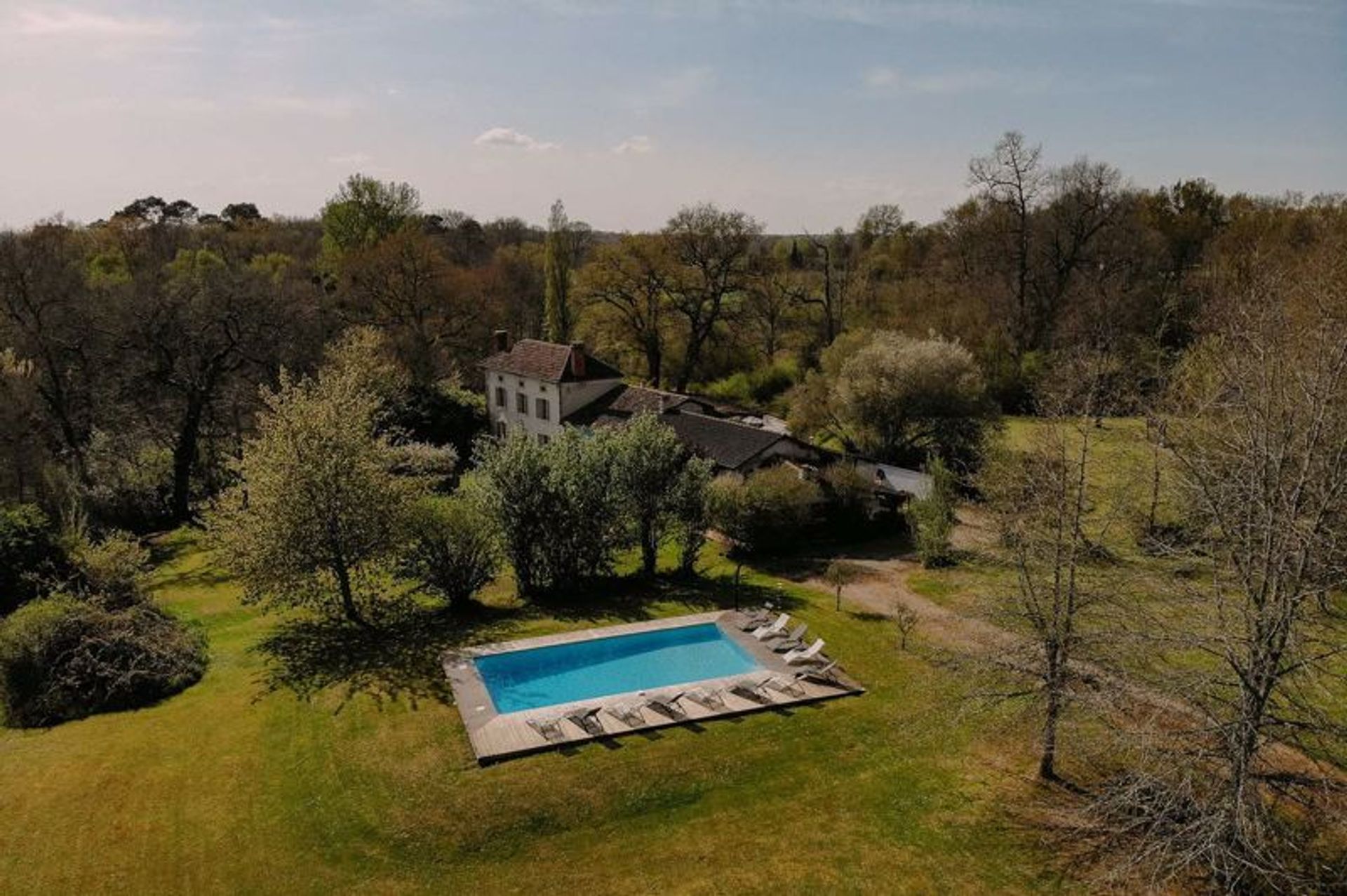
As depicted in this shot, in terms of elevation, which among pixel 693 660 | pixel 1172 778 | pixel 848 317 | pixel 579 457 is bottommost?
pixel 693 660

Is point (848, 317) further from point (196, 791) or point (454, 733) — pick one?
point (196, 791)

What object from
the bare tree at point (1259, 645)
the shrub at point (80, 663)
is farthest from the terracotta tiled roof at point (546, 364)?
the bare tree at point (1259, 645)

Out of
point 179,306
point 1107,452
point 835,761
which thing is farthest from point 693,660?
point 179,306

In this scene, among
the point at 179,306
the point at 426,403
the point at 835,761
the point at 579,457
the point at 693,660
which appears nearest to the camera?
the point at 835,761

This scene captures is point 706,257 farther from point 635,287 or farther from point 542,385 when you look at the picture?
point 542,385

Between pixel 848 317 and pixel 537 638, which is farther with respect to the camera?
pixel 848 317

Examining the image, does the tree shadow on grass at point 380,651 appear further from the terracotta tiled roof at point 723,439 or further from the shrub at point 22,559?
the terracotta tiled roof at point 723,439

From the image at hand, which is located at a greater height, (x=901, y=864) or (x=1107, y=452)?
(x=1107, y=452)
